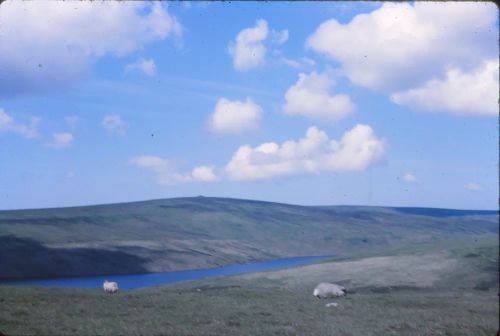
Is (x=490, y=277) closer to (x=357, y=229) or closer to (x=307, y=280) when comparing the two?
(x=307, y=280)

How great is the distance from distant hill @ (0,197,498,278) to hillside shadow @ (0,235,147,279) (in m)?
0.18

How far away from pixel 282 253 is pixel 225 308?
5466 inches

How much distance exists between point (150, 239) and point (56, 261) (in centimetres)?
3684

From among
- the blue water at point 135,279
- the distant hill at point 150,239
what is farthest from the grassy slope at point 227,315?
the distant hill at point 150,239

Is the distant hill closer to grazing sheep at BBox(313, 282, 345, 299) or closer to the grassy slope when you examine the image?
grazing sheep at BBox(313, 282, 345, 299)

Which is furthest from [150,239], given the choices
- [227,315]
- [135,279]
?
[227,315]

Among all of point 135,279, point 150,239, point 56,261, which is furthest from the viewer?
point 150,239

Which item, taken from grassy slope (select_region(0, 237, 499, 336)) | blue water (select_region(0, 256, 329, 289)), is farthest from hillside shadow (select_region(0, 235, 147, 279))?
grassy slope (select_region(0, 237, 499, 336))

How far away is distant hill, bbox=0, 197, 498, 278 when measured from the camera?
110306mm

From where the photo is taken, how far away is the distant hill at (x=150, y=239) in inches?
4343

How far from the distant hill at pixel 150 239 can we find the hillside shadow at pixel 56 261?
0.58ft

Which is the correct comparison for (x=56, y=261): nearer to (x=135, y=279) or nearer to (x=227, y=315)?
(x=135, y=279)

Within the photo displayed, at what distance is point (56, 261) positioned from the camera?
108 meters

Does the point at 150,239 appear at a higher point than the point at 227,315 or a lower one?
lower
